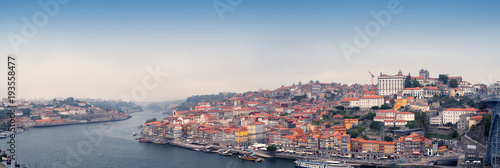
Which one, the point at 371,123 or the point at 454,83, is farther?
the point at 454,83

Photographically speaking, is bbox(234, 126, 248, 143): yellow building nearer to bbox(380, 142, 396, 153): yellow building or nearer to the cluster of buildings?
bbox(380, 142, 396, 153): yellow building

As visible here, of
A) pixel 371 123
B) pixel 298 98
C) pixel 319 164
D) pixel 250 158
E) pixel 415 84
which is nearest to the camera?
pixel 319 164

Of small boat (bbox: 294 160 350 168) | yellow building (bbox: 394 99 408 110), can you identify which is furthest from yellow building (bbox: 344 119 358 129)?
small boat (bbox: 294 160 350 168)

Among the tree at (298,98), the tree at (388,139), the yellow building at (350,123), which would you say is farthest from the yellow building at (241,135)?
the tree at (298,98)

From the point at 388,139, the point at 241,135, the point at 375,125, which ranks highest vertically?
the point at 375,125

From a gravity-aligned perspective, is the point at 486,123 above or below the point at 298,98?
below

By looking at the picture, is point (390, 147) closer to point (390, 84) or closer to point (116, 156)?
point (390, 84)

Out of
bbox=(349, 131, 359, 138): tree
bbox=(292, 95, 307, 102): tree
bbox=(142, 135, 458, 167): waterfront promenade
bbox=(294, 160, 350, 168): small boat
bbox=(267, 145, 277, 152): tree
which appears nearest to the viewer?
bbox=(294, 160, 350, 168): small boat

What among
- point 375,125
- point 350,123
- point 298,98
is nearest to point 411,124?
point 375,125
